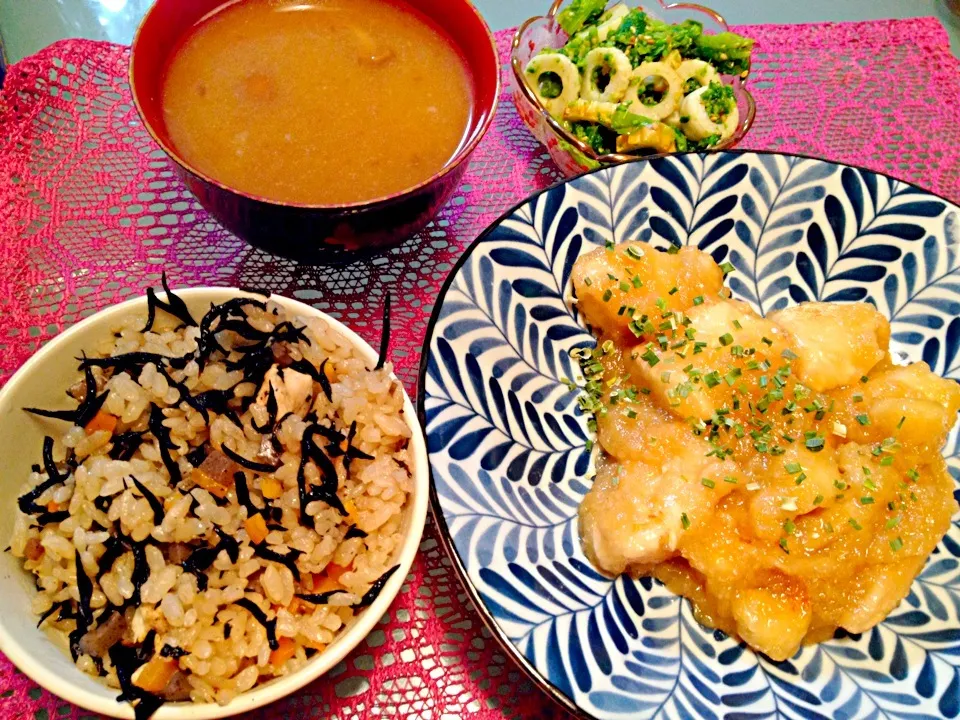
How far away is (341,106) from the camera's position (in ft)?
6.77

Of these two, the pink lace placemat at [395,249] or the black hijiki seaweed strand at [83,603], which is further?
the pink lace placemat at [395,249]

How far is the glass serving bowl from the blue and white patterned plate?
21 cm

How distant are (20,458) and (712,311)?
1.62m

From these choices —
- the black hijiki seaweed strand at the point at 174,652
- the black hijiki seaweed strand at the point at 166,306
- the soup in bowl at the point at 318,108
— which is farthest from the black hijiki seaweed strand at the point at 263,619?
the soup in bowl at the point at 318,108

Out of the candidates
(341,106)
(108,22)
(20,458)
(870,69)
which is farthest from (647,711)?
(108,22)

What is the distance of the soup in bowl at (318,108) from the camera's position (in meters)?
1.86

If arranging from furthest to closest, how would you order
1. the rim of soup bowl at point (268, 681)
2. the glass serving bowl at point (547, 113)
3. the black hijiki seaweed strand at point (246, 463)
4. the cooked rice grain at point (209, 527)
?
the glass serving bowl at point (547, 113) < the black hijiki seaweed strand at point (246, 463) < the cooked rice grain at point (209, 527) < the rim of soup bowl at point (268, 681)

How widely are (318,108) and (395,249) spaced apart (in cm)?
46

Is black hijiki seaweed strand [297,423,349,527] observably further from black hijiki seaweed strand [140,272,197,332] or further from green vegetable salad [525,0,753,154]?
green vegetable salad [525,0,753,154]

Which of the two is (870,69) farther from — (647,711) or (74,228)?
(74,228)

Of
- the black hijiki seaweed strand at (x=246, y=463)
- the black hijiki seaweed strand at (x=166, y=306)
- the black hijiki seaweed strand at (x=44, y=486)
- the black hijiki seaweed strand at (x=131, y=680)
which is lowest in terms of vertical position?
the black hijiki seaweed strand at (x=131, y=680)

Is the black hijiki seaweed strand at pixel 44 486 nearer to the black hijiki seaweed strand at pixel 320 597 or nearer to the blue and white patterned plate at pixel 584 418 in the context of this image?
the black hijiki seaweed strand at pixel 320 597

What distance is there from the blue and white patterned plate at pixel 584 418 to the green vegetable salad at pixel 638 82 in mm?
236

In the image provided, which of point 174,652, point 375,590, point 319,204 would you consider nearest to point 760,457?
point 375,590
